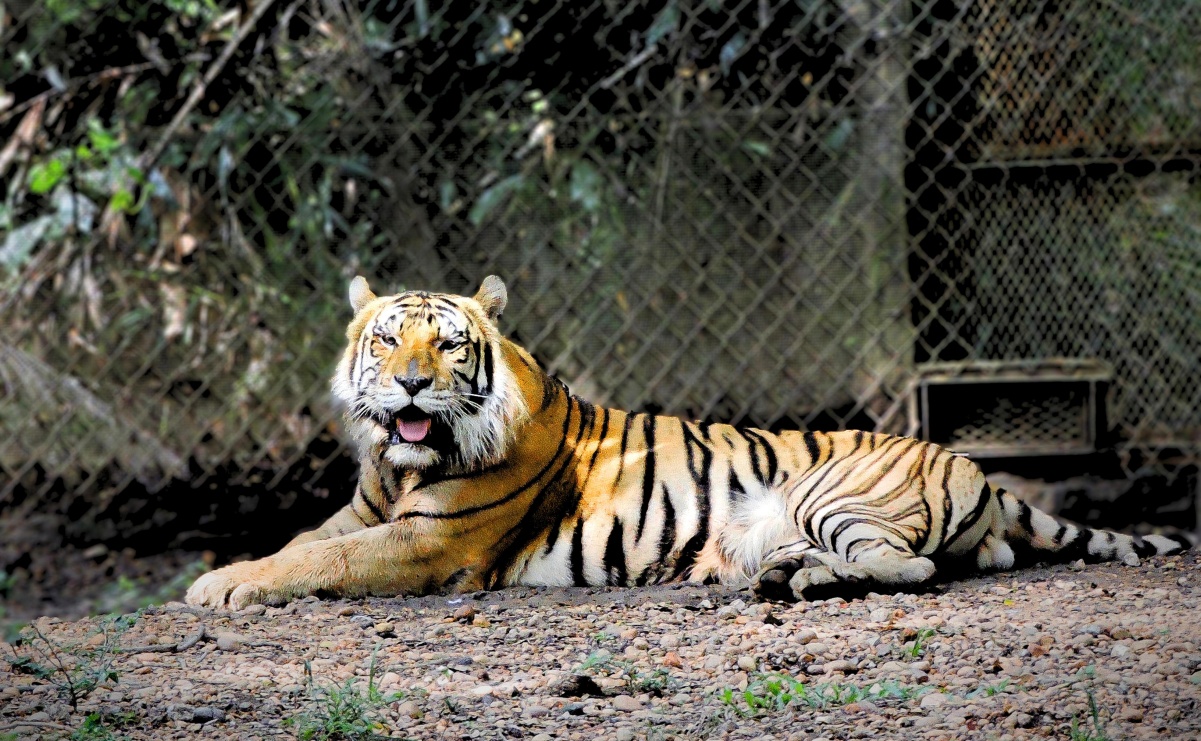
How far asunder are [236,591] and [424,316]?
2.92ft

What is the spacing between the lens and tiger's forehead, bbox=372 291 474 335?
12.1ft

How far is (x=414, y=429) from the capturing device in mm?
3660

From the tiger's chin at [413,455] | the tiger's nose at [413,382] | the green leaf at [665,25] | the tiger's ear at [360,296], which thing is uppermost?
the green leaf at [665,25]

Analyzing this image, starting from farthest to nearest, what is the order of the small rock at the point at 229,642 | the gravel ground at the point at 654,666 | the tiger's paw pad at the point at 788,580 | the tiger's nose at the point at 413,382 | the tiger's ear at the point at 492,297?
the tiger's ear at the point at 492,297
the tiger's nose at the point at 413,382
the tiger's paw pad at the point at 788,580
the small rock at the point at 229,642
the gravel ground at the point at 654,666

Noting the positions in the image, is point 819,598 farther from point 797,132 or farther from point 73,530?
point 73,530

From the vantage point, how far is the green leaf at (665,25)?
5.41 m

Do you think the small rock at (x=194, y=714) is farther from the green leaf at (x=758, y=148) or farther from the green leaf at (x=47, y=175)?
the green leaf at (x=47, y=175)

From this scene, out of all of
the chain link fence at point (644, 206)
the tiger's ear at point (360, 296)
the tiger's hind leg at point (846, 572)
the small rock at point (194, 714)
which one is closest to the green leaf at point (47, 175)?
the chain link fence at point (644, 206)

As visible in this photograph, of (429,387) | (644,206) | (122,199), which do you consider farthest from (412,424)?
(122,199)

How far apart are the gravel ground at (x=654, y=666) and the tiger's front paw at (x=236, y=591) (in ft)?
0.19

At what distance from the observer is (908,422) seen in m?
5.46

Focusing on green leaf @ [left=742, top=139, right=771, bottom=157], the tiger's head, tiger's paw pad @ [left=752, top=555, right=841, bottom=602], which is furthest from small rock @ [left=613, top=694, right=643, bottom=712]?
green leaf @ [left=742, top=139, right=771, bottom=157]

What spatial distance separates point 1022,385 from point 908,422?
0.50 metres

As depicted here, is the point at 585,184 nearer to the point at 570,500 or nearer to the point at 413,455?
the point at 570,500
